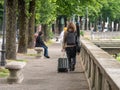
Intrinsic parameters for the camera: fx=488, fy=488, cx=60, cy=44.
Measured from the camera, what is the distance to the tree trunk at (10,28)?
22.0 meters

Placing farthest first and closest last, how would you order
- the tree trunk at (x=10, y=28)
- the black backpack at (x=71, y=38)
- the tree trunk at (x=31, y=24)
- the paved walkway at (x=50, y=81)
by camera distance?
the tree trunk at (x=31, y=24) < the tree trunk at (x=10, y=28) < the black backpack at (x=71, y=38) < the paved walkway at (x=50, y=81)

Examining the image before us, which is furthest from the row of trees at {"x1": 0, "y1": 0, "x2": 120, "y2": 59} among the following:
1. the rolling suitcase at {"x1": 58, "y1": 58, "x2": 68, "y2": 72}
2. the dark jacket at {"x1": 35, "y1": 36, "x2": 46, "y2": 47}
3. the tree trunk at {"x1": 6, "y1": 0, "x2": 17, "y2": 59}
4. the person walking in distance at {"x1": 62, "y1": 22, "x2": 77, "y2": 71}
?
the rolling suitcase at {"x1": 58, "y1": 58, "x2": 68, "y2": 72}

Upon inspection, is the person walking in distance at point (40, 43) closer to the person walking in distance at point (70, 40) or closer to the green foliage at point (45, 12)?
the person walking in distance at point (70, 40)

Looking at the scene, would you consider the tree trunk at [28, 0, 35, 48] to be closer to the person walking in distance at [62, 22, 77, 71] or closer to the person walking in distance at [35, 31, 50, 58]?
the person walking in distance at [35, 31, 50, 58]

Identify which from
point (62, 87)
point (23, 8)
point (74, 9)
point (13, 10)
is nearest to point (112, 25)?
point (74, 9)

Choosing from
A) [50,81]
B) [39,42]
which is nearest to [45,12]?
[39,42]

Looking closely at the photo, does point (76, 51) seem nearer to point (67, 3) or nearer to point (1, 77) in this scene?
point (1, 77)

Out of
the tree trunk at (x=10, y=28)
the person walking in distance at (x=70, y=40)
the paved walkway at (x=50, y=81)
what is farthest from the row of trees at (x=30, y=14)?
the person walking in distance at (x=70, y=40)

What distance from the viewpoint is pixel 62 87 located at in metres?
13.3

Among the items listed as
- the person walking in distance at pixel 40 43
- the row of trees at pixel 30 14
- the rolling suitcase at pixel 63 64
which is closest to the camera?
the rolling suitcase at pixel 63 64

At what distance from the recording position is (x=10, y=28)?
22.3 m

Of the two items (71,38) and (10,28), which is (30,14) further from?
(71,38)

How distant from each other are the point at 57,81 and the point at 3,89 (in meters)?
2.49

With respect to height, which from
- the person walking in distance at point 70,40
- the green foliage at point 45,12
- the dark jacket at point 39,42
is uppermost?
the green foliage at point 45,12
